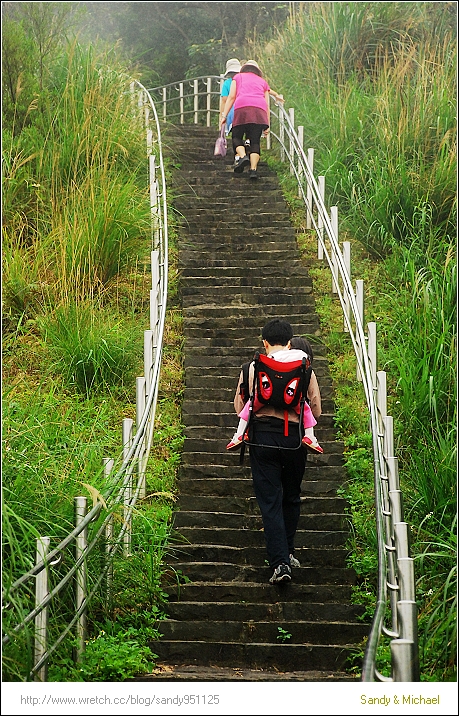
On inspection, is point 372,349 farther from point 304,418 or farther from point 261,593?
point 261,593

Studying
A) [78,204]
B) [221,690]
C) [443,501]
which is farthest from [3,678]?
[78,204]

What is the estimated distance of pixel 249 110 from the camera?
11031 millimetres

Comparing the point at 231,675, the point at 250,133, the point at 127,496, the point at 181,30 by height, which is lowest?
the point at 231,675

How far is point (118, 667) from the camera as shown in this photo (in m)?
4.70

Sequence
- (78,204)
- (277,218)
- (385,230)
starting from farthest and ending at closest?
(277,218)
(385,230)
(78,204)

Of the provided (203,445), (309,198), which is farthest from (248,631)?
(309,198)

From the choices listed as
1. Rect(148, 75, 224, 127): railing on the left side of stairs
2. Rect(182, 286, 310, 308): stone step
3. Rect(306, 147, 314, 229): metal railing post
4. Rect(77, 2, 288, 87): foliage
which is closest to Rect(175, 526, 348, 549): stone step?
Rect(182, 286, 310, 308): stone step

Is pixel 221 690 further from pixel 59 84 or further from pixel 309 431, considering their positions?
pixel 59 84

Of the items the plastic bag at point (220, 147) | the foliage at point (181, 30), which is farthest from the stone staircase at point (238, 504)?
the foliage at point (181, 30)

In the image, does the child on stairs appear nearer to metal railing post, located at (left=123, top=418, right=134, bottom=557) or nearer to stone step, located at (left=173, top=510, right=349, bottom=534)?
metal railing post, located at (left=123, top=418, right=134, bottom=557)

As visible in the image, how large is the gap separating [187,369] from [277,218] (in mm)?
3089

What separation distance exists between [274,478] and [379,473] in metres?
0.62

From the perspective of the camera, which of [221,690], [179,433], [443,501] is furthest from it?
[179,433]

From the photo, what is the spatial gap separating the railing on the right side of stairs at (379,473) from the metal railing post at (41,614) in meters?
1.41
